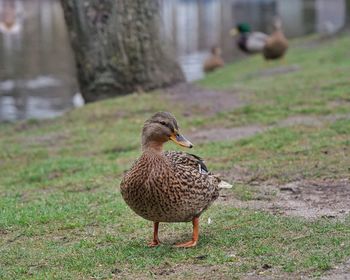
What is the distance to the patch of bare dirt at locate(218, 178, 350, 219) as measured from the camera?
663 centimetres

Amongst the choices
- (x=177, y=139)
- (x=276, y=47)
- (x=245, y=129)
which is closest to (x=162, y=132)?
(x=177, y=139)

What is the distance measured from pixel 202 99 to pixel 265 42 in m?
8.98

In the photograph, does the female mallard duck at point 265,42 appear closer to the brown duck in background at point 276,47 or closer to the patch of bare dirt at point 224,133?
the brown duck in background at point 276,47

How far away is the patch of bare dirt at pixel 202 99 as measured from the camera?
12227 millimetres

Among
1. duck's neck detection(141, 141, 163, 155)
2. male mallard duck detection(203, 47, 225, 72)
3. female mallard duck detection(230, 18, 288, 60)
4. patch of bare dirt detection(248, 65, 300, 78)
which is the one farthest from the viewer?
male mallard duck detection(203, 47, 225, 72)

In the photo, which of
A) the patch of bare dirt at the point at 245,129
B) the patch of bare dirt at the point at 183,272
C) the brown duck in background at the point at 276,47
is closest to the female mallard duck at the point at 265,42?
the brown duck in background at the point at 276,47

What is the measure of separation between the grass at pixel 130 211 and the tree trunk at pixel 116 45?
71 cm

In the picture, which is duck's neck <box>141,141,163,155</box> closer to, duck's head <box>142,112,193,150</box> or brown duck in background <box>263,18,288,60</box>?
duck's head <box>142,112,193,150</box>

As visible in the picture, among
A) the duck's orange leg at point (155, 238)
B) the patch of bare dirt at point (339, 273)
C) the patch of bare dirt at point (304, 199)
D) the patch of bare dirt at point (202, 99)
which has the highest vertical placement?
the patch of bare dirt at point (339, 273)

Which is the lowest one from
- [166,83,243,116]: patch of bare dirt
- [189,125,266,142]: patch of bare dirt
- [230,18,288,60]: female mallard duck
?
[230,18,288,60]: female mallard duck

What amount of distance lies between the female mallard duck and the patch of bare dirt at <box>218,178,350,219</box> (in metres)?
12.0

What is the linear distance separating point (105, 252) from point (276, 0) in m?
56.1

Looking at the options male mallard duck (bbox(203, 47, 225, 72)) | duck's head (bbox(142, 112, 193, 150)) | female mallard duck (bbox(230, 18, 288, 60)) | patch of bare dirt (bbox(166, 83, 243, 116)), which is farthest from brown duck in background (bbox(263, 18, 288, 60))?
duck's head (bbox(142, 112, 193, 150))

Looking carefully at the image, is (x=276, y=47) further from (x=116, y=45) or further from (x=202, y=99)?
(x=202, y=99)
